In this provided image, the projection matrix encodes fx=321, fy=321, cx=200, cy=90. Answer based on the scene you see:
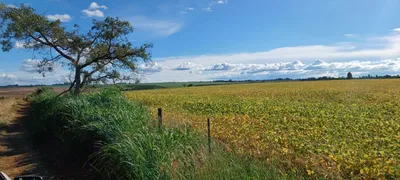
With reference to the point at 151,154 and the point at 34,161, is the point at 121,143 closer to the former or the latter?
the point at 151,154

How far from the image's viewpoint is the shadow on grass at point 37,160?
783cm

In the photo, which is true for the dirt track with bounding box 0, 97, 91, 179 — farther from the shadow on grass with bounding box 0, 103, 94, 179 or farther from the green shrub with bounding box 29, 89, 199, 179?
the green shrub with bounding box 29, 89, 199, 179

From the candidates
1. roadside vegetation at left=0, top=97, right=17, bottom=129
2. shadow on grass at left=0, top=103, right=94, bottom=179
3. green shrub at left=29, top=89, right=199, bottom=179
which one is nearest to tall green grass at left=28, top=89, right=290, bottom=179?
green shrub at left=29, top=89, right=199, bottom=179

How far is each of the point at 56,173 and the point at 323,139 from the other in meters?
7.10

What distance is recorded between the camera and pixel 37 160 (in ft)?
30.6

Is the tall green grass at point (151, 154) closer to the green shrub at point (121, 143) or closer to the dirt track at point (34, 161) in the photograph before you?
the green shrub at point (121, 143)

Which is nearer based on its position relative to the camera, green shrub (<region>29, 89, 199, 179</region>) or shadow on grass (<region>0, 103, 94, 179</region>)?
green shrub (<region>29, 89, 199, 179</region>)

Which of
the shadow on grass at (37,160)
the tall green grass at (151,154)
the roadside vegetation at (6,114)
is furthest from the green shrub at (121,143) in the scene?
the roadside vegetation at (6,114)

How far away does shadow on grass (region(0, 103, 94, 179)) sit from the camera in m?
7.83

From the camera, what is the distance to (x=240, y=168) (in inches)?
191

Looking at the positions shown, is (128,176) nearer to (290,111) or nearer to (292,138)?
(292,138)

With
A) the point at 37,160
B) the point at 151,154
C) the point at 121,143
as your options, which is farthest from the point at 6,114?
the point at 151,154

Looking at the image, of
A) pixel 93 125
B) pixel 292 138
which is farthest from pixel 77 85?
pixel 292 138

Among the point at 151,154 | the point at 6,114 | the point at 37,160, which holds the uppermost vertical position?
the point at 151,154
